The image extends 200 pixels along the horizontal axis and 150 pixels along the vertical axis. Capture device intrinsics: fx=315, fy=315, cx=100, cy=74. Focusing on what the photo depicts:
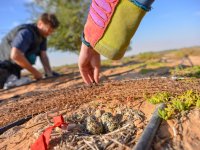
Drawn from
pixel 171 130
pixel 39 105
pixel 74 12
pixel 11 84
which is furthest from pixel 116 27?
pixel 74 12

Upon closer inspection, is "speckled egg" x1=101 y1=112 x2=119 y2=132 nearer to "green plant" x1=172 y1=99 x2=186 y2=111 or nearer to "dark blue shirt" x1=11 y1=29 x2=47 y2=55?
"green plant" x1=172 y1=99 x2=186 y2=111

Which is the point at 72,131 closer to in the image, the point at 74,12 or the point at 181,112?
the point at 181,112

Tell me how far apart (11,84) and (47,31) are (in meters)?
1.60

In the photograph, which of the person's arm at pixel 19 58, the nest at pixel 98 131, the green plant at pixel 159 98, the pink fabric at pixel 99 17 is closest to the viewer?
the pink fabric at pixel 99 17

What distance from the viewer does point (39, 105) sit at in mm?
3410

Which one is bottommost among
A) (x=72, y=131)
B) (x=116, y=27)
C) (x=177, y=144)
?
(x=177, y=144)

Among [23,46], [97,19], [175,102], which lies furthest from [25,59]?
[97,19]

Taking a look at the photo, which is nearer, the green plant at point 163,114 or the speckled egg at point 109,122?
the green plant at point 163,114

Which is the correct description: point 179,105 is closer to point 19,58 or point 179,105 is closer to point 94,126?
point 94,126

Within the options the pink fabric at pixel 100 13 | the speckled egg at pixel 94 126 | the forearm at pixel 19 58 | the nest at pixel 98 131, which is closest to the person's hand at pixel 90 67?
the nest at pixel 98 131

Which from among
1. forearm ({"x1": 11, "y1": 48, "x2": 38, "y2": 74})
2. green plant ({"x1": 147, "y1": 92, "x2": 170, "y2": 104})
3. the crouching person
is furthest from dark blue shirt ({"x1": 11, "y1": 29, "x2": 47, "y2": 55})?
green plant ({"x1": 147, "y1": 92, "x2": 170, "y2": 104})

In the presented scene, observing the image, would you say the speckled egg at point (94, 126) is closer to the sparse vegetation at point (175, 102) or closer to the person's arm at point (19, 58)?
the sparse vegetation at point (175, 102)

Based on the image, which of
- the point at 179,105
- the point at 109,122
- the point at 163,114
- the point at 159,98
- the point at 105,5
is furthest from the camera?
the point at 159,98

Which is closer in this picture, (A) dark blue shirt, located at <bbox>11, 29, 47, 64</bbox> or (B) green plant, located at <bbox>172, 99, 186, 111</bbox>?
(B) green plant, located at <bbox>172, 99, 186, 111</bbox>
